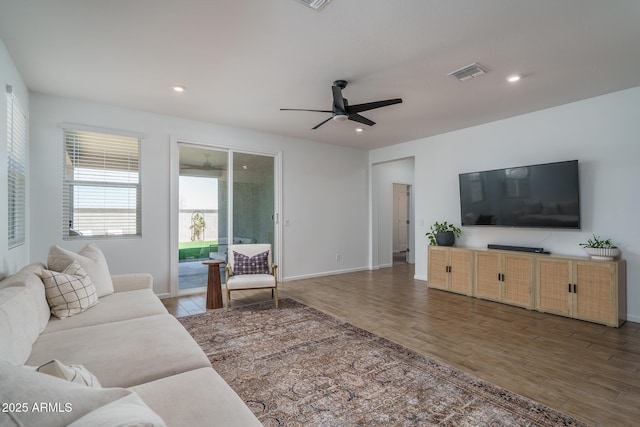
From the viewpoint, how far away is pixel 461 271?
15.9ft

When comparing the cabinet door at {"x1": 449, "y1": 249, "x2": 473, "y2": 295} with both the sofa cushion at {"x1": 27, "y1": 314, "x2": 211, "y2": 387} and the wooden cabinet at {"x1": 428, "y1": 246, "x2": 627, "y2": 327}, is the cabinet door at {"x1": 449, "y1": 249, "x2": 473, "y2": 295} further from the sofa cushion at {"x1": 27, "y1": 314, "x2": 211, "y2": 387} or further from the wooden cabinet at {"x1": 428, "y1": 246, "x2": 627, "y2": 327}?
the sofa cushion at {"x1": 27, "y1": 314, "x2": 211, "y2": 387}

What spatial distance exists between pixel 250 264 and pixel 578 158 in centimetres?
460

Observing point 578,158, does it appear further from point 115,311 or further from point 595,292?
point 115,311

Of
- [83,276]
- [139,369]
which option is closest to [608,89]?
[139,369]

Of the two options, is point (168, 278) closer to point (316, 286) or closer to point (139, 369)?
point (316, 286)

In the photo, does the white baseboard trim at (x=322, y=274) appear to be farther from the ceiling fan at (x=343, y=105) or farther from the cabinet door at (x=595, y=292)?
the cabinet door at (x=595, y=292)

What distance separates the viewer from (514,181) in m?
4.45

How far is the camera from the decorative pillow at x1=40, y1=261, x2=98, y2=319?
228 cm

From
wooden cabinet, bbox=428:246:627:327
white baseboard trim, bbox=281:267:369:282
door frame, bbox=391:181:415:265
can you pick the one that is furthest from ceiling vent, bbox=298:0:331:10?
door frame, bbox=391:181:415:265

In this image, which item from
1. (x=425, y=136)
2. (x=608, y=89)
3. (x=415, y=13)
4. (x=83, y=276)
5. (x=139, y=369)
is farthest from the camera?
(x=425, y=136)

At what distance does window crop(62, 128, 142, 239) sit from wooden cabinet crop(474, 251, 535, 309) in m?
5.04

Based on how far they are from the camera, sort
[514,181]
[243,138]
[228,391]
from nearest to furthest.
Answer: [228,391]
[514,181]
[243,138]

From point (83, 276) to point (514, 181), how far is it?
205 inches

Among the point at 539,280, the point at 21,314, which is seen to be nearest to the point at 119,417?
the point at 21,314
